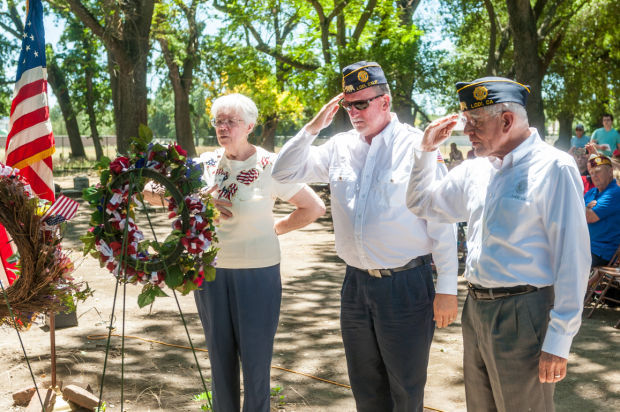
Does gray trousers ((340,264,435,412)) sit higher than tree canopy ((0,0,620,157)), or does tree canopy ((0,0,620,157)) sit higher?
tree canopy ((0,0,620,157))

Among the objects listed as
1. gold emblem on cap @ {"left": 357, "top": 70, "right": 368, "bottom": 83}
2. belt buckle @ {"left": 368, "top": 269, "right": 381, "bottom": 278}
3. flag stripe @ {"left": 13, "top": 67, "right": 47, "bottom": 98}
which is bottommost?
belt buckle @ {"left": 368, "top": 269, "right": 381, "bottom": 278}

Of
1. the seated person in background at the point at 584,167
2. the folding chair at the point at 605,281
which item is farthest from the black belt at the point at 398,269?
the seated person in background at the point at 584,167

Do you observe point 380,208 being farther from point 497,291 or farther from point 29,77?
point 29,77

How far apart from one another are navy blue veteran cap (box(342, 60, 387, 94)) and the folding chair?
4496 mm

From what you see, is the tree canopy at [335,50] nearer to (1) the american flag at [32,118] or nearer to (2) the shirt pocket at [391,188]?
(1) the american flag at [32,118]

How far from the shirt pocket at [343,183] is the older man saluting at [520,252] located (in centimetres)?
70

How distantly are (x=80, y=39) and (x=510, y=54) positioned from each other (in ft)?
65.4

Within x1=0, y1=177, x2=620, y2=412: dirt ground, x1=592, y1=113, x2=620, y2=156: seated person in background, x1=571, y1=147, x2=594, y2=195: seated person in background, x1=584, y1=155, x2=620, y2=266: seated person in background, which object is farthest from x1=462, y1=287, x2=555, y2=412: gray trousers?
x1=592, y1=113, x2=620, y2=156: seated person in background

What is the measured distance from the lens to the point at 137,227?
3.22 metres

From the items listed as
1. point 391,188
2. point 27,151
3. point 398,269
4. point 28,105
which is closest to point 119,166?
point 391,188

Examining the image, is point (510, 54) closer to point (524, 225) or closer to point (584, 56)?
point (584, 56)

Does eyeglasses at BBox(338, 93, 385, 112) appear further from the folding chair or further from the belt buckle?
the folding chair

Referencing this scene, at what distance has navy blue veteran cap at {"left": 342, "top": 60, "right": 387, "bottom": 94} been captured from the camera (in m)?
3.35

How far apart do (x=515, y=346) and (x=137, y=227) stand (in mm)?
1825
